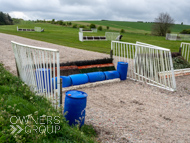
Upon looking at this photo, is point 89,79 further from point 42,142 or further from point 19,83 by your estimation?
point 42,142

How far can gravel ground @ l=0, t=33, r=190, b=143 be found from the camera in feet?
13.0

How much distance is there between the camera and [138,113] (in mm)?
5016

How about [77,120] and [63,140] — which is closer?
[63,140]

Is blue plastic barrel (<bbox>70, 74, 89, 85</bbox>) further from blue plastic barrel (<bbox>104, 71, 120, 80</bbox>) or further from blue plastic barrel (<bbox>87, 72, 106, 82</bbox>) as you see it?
blue plastic barrel (<bbox>104, 71, 120, 80</bbox>)

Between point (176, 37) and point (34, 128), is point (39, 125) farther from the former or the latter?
point (176, 37)

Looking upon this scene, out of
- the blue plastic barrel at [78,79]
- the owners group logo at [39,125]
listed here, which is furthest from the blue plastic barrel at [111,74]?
the owners group logo at [39,125]

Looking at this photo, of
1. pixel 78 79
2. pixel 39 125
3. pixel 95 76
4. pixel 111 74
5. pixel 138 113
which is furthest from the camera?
pixel 111 74

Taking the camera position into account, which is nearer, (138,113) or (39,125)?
(39,125)

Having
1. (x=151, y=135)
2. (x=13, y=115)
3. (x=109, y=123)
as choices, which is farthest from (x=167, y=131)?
(x=13, y=115)

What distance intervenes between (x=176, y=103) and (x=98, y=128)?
10.3 ft

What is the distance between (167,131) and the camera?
4.20 m

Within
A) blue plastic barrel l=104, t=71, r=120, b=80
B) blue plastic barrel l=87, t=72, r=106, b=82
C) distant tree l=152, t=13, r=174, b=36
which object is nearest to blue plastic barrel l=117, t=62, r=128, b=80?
blue plastic barrel l=104, t=71, r=120, b=80

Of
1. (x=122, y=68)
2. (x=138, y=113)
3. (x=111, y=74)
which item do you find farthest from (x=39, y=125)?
(x=122, y=68)

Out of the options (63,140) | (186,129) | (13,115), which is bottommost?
(186,129)
